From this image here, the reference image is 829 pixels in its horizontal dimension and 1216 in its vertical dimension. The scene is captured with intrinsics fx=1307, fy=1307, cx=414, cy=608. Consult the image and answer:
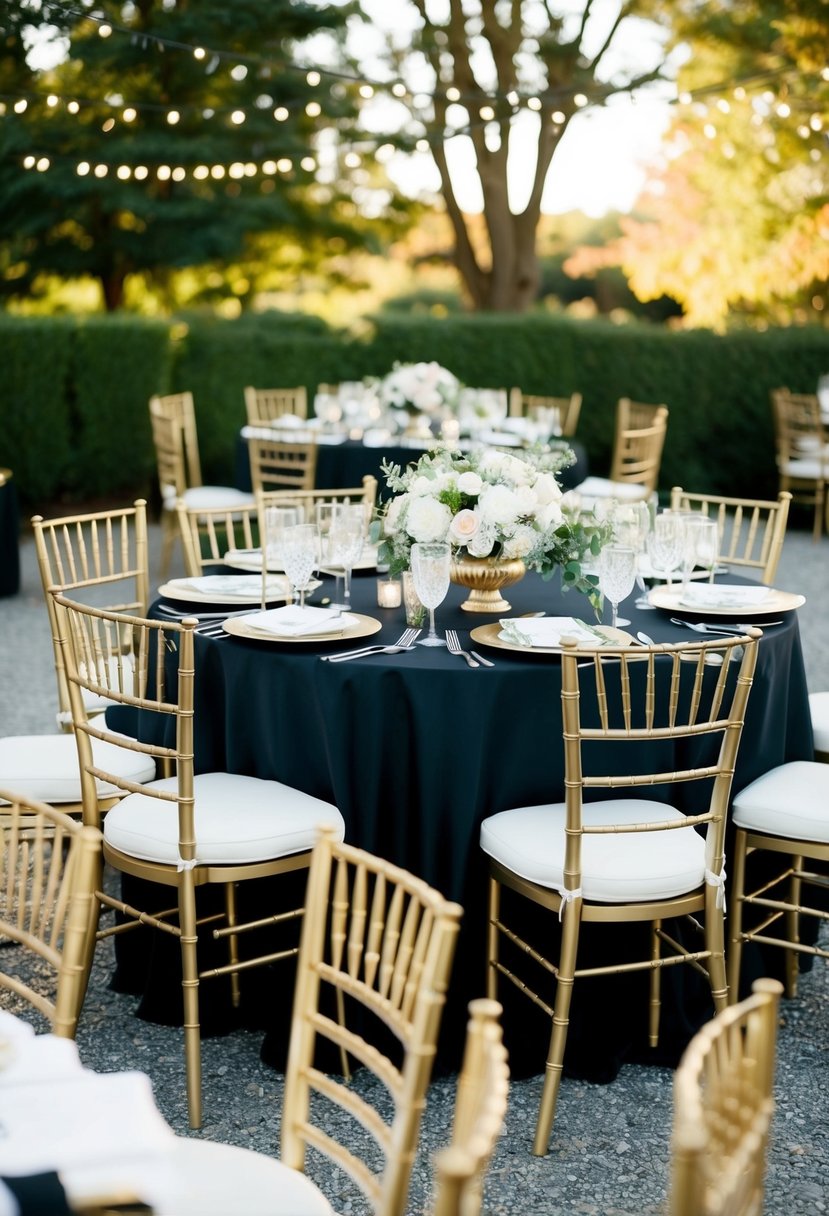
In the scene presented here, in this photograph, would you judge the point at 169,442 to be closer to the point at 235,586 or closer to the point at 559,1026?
the point at 235,586

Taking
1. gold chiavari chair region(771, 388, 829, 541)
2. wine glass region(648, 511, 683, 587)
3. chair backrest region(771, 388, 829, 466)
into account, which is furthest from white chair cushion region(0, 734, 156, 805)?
chair backrest region(771, 388, 829, 466)

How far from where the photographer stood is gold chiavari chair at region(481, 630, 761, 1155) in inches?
114

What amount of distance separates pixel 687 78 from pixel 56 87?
292 inches

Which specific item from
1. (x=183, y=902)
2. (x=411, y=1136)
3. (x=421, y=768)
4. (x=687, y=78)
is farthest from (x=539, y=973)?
(x=687, y=78)

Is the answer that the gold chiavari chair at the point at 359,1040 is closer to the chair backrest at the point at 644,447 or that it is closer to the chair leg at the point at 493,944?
the chair leg at the point at 493,944

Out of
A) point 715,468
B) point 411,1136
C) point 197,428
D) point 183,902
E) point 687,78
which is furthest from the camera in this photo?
point 687,78

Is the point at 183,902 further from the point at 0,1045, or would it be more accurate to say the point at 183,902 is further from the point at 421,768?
the point at 0,1045

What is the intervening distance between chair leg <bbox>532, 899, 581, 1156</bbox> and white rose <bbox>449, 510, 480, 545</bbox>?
104cm

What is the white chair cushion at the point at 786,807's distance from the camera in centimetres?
330

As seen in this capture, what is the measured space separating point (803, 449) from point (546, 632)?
29.2 feet

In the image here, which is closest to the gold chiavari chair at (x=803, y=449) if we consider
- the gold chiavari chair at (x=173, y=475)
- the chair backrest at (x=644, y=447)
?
the chair backrest at (x=644, y=447)

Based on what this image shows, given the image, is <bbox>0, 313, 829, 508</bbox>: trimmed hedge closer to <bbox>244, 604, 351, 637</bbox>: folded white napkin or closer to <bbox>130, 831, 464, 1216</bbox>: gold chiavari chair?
<bbox>244, 604, 351, 637</bbox>: folded white napkin

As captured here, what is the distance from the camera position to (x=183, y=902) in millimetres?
3035

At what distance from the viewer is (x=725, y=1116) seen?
151 cm
